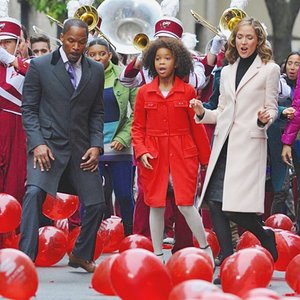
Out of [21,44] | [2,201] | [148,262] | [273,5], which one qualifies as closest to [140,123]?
[2,201]

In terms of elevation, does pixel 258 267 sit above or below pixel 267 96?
below

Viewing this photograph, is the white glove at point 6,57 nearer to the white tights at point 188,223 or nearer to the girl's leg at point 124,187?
the girl's leg at point 124,187

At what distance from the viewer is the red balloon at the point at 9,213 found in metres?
10.6

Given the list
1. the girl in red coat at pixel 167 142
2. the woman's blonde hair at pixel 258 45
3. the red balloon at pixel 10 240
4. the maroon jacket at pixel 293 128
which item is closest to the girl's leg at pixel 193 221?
the girl in red coat at pixel 167 142

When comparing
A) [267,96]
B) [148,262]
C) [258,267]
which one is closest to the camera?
[148,262]

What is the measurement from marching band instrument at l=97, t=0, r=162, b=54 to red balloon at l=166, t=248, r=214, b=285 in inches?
223

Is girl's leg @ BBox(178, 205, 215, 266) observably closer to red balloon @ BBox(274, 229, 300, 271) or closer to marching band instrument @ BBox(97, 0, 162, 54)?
red balloon @ BBox(274, 229, 300, 271)

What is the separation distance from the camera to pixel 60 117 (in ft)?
33.9

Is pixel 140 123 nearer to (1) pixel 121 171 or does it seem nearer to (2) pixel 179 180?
(2) pixel 179 180

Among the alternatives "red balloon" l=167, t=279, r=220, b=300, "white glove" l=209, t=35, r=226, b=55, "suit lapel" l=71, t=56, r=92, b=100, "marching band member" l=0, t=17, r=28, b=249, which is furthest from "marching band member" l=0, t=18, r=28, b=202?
"red balloon" l=167, t=279, r=220, b=300

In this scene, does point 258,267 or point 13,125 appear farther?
point 13,125

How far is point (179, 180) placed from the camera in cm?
1057

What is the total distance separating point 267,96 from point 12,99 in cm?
249

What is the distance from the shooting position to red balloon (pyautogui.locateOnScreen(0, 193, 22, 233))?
10641 mm
